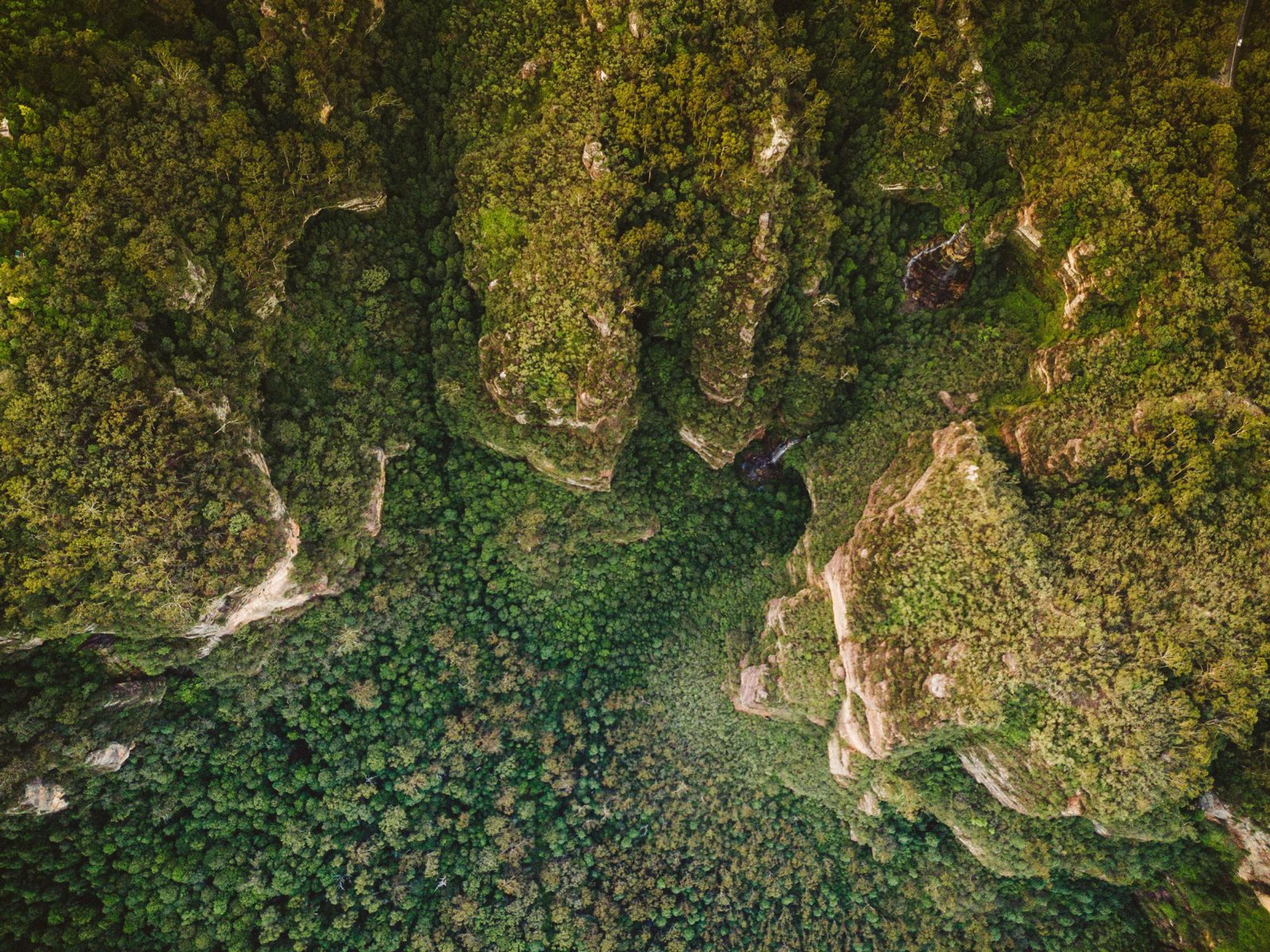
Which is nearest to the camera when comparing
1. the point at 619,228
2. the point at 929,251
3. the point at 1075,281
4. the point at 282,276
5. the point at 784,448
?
the point at 1075,281

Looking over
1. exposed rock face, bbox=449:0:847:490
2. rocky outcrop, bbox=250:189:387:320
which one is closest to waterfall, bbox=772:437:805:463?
exposed rock face, bbox=449:0:847:490

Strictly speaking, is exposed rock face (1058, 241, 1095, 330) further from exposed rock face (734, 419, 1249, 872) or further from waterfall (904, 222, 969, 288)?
exposed rock face (734, 419, 1249, 872)

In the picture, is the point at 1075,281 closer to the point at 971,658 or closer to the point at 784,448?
the point at 971,658

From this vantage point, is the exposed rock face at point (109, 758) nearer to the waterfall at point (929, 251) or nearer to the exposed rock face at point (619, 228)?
the exposed rock face at point (619, 228)

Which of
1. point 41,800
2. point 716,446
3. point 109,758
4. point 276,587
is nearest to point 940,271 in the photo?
point 716,446

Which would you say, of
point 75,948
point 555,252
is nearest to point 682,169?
point 555,252

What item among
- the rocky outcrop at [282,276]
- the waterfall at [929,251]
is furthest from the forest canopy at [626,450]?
the waterfall at [929,251]
